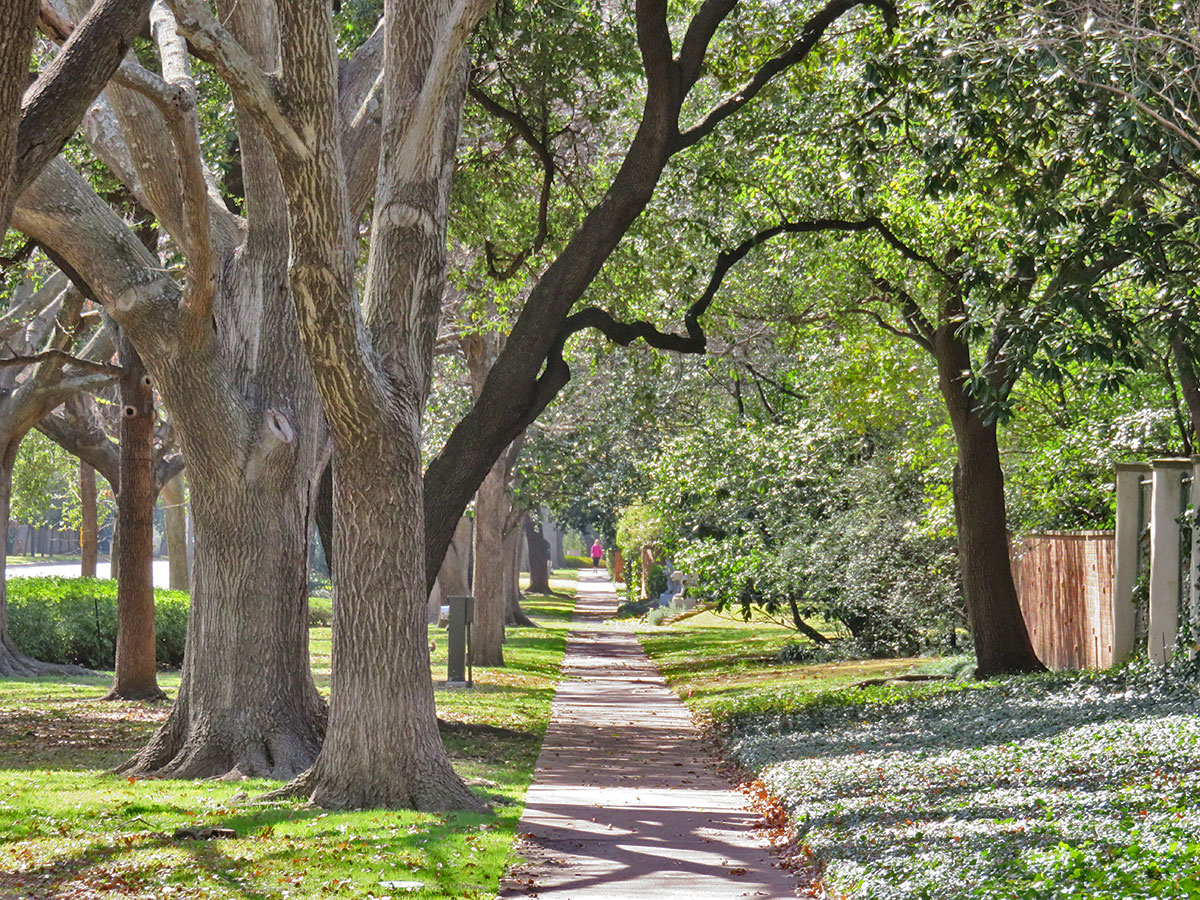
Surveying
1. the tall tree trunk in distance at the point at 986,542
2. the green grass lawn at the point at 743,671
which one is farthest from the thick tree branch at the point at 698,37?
the green grass lawn at the point at 743,671

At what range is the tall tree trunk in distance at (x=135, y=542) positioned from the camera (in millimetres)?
15781

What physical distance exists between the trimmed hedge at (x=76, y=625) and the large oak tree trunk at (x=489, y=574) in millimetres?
5074

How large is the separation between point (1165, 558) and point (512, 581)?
26360 millimetres

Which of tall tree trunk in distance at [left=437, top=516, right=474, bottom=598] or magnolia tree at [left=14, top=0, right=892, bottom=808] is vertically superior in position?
magnolia tree at [left=14, top=0, right=892, bottom=808]

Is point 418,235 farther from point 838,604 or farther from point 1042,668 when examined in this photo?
point 838,604

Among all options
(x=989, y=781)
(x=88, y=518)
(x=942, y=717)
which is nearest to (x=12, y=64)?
(x=989, y=781)

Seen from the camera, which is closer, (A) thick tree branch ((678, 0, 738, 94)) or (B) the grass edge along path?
(B) the grass edge along path

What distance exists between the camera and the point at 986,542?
16328 millimetres

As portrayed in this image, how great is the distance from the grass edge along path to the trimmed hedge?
10582 mm

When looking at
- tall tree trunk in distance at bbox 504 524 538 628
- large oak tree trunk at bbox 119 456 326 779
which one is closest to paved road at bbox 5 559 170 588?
tall tree trunk in distance at bbox 504 524 538 628

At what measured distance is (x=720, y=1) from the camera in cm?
1256

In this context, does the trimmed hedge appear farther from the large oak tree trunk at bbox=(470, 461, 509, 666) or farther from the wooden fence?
the wooden fence

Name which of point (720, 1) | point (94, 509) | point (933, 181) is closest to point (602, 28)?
point (720, 1)

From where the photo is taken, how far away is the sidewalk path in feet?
23.2
